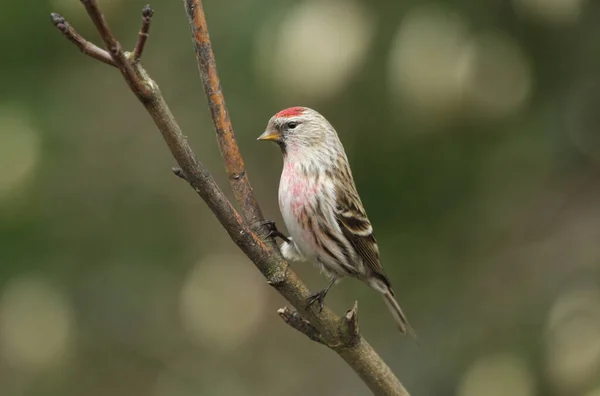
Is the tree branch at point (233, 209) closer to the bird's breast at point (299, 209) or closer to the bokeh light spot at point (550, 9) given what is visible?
the bird's breast at point (299, 209)

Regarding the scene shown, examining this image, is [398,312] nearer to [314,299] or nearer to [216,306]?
[216,306]

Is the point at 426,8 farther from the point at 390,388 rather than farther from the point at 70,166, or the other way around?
the point at 70,166

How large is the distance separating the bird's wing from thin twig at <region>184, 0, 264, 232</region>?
2.13 ft

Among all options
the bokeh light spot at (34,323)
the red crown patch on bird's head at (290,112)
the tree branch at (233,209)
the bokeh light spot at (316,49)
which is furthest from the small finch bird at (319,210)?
the bokeh light spot at (34,323)

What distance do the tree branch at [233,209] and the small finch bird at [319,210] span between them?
22.0 inches

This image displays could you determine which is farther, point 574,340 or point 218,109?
point 574,340

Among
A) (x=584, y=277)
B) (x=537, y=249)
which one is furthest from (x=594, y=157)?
(x=584, y=277)

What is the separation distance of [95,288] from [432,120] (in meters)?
1.22

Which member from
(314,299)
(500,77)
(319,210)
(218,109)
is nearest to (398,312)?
(319,210)

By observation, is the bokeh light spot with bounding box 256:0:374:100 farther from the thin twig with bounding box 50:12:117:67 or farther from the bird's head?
the thin twig with bounding box 50:12:117:67

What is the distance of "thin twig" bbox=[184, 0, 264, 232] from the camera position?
1550 mm

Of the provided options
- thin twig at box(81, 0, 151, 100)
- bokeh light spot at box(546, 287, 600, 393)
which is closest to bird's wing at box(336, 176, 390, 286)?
bokeh light spot at box(546, 287, 600, 393)

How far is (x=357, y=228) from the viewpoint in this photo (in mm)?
2395

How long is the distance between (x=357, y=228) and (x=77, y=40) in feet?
4.34
